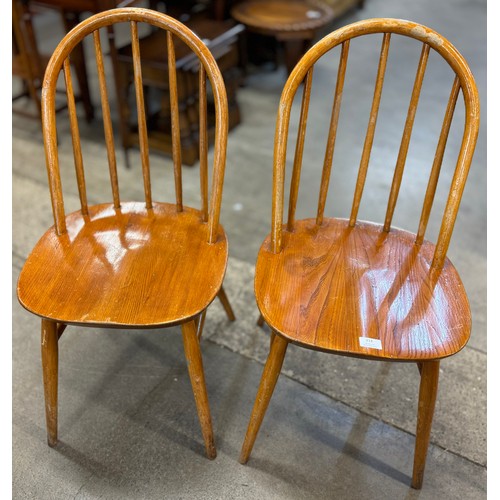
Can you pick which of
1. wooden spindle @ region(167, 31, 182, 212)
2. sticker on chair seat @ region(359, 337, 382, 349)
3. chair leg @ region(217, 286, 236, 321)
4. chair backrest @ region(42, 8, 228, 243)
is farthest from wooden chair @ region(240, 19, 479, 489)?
chair leg @ region(217, 286, 236, 321)

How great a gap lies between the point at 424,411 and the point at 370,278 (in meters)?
0.32

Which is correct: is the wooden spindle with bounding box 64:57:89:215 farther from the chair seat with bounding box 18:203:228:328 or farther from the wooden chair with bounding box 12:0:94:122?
the wooden chair with bounding box 12:0:94:122

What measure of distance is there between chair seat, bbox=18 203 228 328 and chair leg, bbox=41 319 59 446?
0.11 metres

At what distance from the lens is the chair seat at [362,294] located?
43.2 inches

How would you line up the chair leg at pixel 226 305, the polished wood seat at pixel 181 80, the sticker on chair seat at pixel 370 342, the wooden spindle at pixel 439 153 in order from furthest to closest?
the polished wood seat at pixel 181 80
the chair leg at pixel 226 305
the wooden spindle at pixel 439 153
the sticker on chair seat at pixel 370 342

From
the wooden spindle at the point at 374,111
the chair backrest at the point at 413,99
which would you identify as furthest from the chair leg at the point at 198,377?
the wooden spindle at the point at 374,111

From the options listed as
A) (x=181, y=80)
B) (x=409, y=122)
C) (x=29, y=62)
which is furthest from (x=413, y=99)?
(x=29, y=62)

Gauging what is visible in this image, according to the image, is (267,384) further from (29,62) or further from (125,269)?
(29,62)

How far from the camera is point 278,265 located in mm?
1266

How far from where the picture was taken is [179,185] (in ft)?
4.55

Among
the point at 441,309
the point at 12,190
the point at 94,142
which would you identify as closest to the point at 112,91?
the point at 94,142

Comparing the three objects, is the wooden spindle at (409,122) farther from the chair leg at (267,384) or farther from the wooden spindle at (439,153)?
the chair leg at (267,384)

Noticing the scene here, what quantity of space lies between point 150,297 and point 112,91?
2.34 metres
